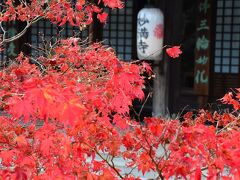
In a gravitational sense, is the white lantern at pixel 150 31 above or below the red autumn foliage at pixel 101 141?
above

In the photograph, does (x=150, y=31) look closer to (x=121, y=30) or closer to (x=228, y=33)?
(x=121, y=30)

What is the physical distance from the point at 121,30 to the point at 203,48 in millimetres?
2212

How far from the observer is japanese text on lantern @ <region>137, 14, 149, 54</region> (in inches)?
391

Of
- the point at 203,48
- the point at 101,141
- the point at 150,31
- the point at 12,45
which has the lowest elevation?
the point at 101,141

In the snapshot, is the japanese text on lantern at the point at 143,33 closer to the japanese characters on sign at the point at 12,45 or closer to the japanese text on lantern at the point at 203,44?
the japanese text on lantern at the point at 203,44

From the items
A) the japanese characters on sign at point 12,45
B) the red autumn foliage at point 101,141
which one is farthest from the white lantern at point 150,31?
the red autumn foliage at point 101,141

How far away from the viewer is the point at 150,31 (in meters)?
9.91

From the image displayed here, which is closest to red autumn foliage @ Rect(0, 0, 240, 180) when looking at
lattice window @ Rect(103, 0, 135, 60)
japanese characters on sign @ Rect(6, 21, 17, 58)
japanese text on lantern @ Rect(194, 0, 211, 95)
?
japanese text on lantern @ Rect(194, 0, 211, 95)

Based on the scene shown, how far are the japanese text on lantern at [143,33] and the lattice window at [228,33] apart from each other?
2.11 meters

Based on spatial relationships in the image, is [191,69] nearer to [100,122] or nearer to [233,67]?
[233,67]

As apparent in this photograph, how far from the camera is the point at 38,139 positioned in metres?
4.04

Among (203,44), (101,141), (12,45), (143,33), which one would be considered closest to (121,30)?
(143,33)

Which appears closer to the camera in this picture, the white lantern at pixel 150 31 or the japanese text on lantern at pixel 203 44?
the white lantern at pixel 150 31

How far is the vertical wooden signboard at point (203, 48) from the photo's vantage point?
10.8 m
